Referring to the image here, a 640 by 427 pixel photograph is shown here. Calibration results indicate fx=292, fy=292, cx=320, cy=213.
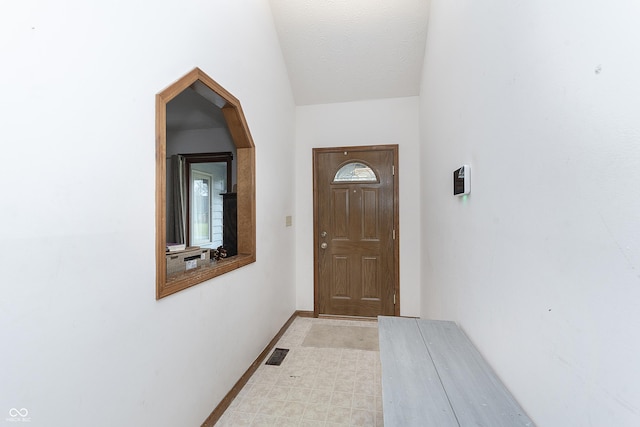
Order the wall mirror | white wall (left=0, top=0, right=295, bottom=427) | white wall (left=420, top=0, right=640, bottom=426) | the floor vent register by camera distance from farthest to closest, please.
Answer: the floor vent register → the wall mirror → white wall (left=0, top=0, right=295, bottom=427) → white wall (left=420, top=0, right=640, bottom=426)

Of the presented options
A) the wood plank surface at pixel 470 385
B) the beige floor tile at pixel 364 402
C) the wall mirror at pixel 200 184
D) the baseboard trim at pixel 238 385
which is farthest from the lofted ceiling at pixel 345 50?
the beige floor tile at pixel 364 402

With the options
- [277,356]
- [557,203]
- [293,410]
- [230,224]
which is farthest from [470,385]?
[230,224]

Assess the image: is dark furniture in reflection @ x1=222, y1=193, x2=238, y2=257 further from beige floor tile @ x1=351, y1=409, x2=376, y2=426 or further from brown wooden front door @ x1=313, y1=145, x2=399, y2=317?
beige floor tile @ x1=351, y1=409, x2=376, y2=426

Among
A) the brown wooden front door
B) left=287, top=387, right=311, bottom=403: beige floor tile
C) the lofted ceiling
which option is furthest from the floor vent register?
the lofted ceiling

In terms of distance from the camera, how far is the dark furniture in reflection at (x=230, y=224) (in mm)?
2618

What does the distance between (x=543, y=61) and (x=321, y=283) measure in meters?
3.16

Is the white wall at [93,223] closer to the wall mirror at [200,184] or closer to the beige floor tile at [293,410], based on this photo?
the wall mirror at [200,184]

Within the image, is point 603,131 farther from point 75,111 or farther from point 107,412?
point 107,412

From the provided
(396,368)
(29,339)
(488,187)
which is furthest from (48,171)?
(488,187)

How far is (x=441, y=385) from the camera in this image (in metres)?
1.08

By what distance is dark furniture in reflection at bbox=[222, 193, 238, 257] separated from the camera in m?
2.62

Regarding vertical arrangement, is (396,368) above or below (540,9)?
below

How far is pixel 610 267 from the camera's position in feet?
1.91

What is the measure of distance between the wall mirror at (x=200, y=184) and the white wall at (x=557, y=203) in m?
1.41
